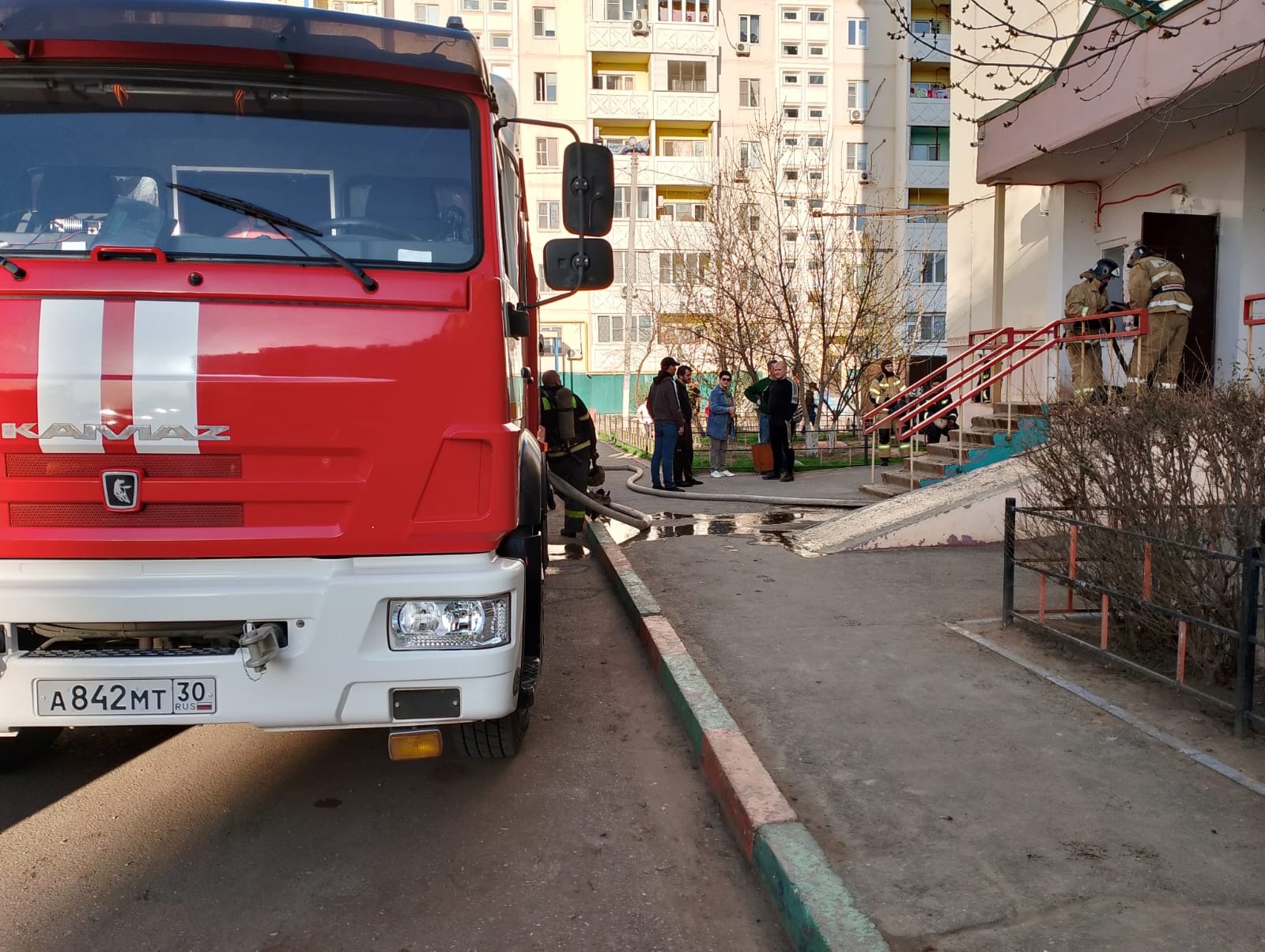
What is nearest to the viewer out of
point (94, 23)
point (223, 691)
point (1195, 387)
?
point (223, 691)

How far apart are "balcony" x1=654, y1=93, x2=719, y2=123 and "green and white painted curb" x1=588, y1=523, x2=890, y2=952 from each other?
4012 cm

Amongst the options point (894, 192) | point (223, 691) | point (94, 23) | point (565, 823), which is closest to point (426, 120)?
point (94, 23)

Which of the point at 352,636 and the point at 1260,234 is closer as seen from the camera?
the point at 352,636

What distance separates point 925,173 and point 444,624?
146 feet

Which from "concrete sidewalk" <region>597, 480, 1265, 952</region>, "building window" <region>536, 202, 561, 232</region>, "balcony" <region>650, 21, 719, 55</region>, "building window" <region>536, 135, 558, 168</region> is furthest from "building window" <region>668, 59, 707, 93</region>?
"concrete sidewalk" <region>597, 480, 1265, 952</region>

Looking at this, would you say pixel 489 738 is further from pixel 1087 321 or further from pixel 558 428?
pixel 1087 321

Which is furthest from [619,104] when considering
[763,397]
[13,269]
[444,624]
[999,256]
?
[444,624]

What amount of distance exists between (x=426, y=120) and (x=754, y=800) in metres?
2.77

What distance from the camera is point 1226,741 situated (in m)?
4.07

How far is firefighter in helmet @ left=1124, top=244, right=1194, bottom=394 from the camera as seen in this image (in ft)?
32.4

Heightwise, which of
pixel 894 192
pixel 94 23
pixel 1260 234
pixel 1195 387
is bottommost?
pixel 1195 387

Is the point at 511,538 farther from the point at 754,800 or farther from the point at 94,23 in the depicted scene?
the point at 94,23

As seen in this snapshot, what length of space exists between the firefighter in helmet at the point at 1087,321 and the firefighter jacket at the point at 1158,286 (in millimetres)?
697

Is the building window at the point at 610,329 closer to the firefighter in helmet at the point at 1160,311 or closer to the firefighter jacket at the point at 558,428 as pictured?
the firefighter jacket at the point at 558,428
